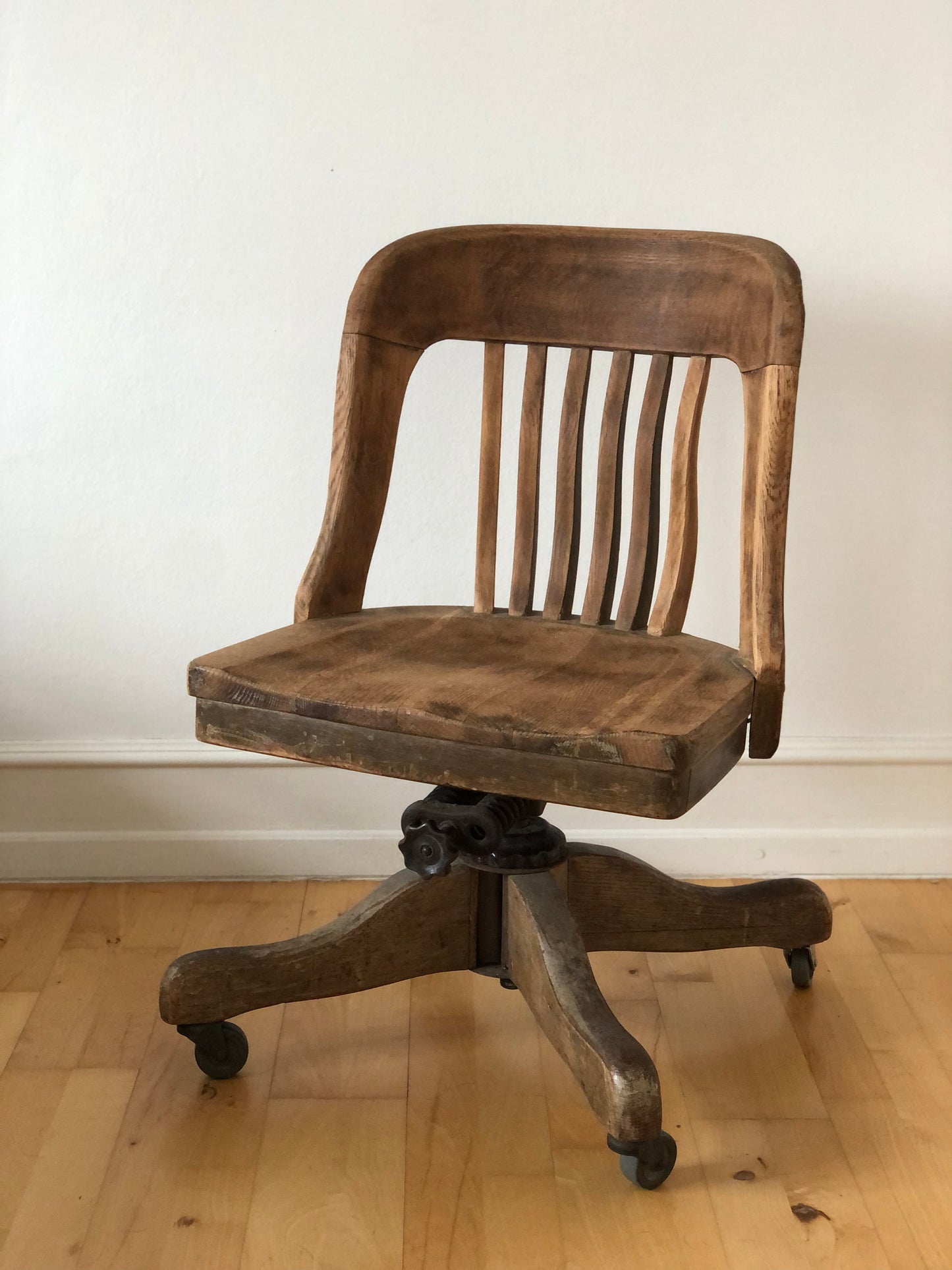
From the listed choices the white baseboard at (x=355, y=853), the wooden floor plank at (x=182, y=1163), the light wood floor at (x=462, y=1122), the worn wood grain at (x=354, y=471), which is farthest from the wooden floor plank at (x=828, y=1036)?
the worn wood grain at (x=354, y=471)

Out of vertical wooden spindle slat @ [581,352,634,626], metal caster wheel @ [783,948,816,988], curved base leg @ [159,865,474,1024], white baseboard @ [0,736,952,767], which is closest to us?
curved base leg @ [159,865,474,1024]

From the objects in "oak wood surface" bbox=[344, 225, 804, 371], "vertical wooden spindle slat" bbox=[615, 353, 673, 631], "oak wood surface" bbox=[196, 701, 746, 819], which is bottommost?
"oak wood surface" bbox=[196, 701, 746, 819]

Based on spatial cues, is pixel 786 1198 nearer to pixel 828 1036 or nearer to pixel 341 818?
pixel 828 1036

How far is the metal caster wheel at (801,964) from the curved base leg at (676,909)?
0.07 feet

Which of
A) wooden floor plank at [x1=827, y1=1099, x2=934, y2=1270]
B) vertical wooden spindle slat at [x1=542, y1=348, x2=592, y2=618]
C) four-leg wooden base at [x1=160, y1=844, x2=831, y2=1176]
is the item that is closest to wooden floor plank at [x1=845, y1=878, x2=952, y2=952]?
four-leg wooden base at [x1=160, y1=844, x2=831, y2=1176]

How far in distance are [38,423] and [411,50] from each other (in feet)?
2.20

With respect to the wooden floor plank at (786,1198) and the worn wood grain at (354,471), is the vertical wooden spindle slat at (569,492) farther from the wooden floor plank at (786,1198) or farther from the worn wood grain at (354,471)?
the wooden floor plank at (786,1198)

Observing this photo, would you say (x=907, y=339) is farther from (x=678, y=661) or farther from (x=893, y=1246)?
(x=893, y=1246)

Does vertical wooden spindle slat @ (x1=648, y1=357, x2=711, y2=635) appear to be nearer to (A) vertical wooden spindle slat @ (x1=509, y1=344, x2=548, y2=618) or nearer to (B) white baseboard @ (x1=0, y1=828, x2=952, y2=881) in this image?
(A) vertical wooden spindle slat @ (x1=509, y1=344, x2=548, y2=618)

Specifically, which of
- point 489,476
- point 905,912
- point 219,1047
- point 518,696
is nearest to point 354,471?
point 489,476

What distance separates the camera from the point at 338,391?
1.27m

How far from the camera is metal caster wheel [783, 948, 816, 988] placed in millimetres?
1430

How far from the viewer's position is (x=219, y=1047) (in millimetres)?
1229

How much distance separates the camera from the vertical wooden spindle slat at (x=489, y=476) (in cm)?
132
